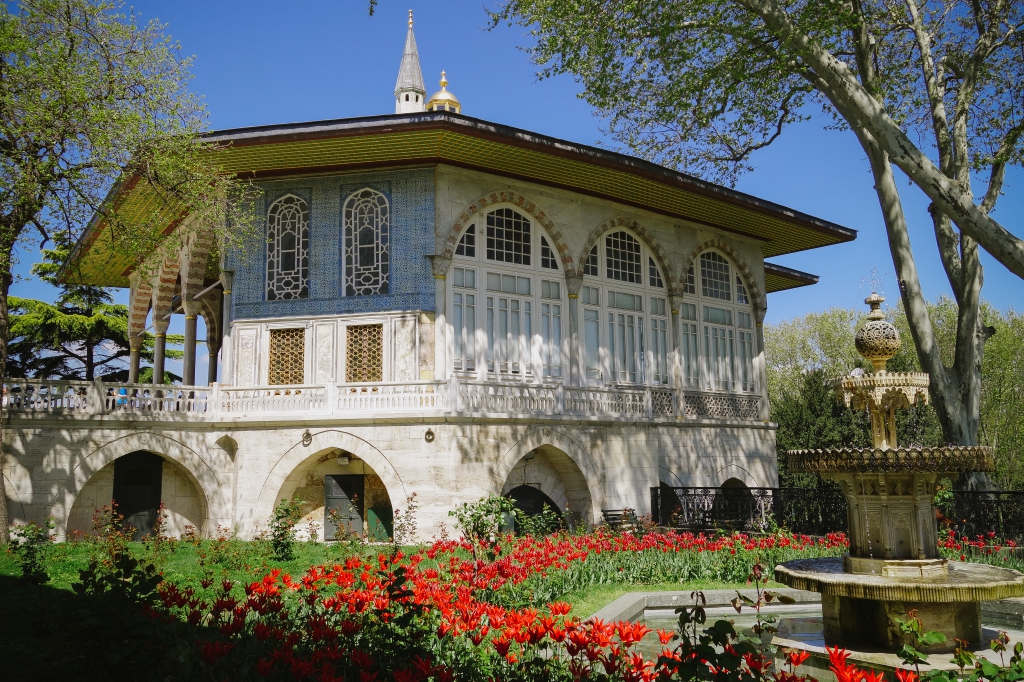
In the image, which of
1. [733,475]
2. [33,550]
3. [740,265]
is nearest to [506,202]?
[740,265]

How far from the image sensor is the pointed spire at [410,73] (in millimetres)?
32562

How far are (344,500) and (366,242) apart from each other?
185 inches

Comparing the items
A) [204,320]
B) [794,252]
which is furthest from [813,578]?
[204,320]

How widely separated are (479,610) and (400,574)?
44 centimetres

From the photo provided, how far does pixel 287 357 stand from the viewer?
48.6ft

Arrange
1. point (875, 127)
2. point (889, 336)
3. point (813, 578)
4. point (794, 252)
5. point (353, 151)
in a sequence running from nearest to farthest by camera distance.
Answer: point (813, 578)
point (889, 336)
point (875, 127)
point (353, 151)
point (794, 252)

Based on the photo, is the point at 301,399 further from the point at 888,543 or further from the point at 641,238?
the point at 888,543

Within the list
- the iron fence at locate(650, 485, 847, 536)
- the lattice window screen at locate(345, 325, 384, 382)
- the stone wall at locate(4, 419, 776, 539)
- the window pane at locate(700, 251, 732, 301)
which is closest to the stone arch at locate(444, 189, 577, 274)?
the lattice window screen at locate(345, 325, 384, 382)

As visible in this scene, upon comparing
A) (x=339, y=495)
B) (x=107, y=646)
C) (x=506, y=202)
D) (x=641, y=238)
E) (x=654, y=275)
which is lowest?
(x=107, y=646)

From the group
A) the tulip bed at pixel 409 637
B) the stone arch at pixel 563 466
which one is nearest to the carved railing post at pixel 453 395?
the stone arch at pixel 563 466

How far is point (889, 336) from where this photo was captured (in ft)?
21.5

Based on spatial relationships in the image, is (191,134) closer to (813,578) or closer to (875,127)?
(875,127)

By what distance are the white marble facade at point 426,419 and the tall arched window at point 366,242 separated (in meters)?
0.60

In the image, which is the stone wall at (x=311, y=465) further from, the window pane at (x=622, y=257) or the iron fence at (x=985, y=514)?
the iron fence at (x=985, y=514)
